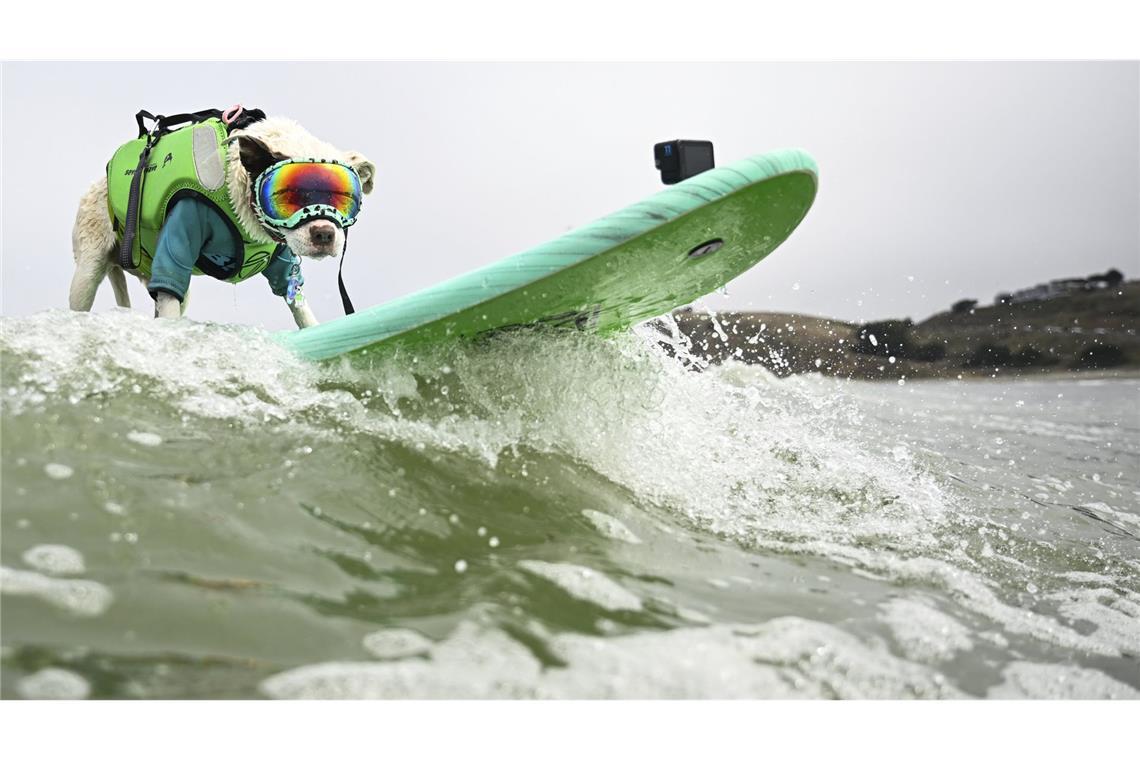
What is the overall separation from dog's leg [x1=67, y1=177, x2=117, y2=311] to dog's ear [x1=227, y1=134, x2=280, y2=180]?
1049 mm

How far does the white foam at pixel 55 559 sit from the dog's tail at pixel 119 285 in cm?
305

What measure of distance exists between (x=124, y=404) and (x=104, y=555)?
100 cm

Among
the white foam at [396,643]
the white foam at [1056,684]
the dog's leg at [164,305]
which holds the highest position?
the dog's leg at [164,305]

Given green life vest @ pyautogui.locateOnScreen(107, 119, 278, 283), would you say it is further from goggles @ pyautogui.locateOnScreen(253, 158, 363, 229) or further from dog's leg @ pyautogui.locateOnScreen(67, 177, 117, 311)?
goggles @ pyautogui.locateOnScreen(253, 158, 363, 229)

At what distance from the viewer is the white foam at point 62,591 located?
1.65 meters

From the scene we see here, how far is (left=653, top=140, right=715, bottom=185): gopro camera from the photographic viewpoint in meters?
3.03

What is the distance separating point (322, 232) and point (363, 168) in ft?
1.58

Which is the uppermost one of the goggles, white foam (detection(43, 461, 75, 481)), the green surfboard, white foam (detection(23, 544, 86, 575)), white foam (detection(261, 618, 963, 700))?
the goggles

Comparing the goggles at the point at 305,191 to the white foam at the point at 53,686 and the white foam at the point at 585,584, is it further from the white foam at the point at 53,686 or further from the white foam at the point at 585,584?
the white foam at the point at 53,686

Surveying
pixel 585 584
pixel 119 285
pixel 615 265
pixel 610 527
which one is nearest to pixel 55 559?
pixel 585 584

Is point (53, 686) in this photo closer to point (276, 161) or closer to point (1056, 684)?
point (1056, 684)

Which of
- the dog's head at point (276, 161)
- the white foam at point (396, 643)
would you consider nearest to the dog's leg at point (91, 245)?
the dog's head at point (276, 161)

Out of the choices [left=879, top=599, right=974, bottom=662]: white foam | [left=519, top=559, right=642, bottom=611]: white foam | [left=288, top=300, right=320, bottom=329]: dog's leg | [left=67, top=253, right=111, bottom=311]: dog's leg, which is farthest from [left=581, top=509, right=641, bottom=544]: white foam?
[left=67, top=253, right=111, bottom=311]: dog's leg

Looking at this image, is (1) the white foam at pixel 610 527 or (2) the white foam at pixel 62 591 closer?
(2) the white foam at pixel 62 591
